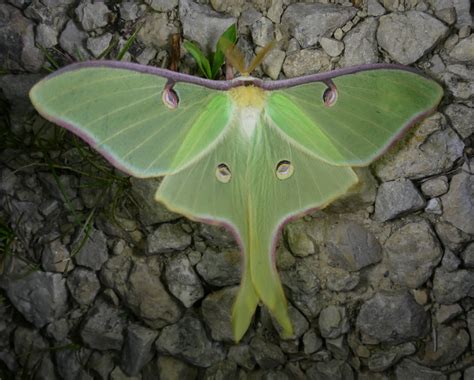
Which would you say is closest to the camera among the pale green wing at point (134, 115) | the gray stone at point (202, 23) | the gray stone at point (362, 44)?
the pale green wing at point (134, 115)

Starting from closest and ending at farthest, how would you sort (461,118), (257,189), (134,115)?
1. (134,115)
2. (257,189)
3. (461,118)

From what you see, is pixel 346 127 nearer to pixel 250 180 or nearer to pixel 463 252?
pixel 250 180

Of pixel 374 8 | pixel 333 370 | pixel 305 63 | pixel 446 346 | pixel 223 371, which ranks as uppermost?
pixel 374 8

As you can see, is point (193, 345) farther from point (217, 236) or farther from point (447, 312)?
point (447, 312)

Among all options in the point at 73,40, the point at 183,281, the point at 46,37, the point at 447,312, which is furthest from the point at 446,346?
the point at 46,37

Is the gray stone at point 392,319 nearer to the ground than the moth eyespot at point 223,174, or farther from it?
nearer to the ground

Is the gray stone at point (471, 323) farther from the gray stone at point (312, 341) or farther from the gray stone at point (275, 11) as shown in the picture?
the gray stone at point (275, 11)

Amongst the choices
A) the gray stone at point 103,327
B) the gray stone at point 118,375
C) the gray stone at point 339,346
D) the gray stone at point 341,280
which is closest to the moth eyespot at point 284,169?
the gray stone at point 341,280

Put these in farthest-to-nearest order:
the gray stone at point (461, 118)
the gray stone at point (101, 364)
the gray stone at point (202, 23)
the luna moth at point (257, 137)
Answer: the gray stone at point (101, 364) → the gray stone at point (202, 23) → the gray stone at point (461, 118) → the luna moth at point (257, 137)
